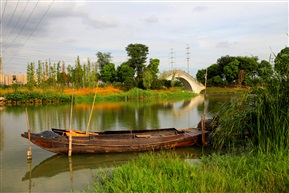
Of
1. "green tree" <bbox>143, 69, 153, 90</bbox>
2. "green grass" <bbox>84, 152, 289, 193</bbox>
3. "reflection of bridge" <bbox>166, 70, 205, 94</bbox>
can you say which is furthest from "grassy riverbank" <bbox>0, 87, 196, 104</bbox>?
"green grass" <bbox>84, 152, 289, 193</bbox>

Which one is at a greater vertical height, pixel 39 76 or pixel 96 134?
pixel 39 76

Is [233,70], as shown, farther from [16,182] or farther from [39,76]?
[16,182]

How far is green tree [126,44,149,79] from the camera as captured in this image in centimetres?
4550

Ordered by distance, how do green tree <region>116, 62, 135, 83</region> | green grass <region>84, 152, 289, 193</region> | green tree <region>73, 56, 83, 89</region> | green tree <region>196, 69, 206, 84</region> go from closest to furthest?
green grass <region>84, 152, 289, 193</region>, green tree <region>73, 56, 83, 89</region>, green tree <region>116, 62, 135, 83</region>, green tree <region>196, 69, 206, 84</region>

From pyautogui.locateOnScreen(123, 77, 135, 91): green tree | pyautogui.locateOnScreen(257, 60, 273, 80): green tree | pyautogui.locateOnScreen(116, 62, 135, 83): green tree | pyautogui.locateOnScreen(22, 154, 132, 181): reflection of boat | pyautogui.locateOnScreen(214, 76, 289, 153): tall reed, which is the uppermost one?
pyautogui.locateOnScreen(116, 62, 135, 83): green tree

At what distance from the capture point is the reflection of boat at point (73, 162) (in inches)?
324

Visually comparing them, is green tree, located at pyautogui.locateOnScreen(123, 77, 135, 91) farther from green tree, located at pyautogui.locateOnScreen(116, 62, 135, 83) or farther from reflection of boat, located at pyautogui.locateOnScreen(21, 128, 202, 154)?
reflection of boat, located at pyautogui.locateOnScreen(21, 128, 202, 154)

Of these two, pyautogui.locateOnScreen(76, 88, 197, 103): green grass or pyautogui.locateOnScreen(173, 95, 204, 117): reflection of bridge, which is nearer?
pyautogui.locateOnScreen(173, 95, 204, 117): reflection of bridge

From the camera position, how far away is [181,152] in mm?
10211

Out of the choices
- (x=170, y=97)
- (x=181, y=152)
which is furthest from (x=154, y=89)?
(x=181, y=152)

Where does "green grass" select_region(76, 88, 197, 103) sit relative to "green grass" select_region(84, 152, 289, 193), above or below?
above

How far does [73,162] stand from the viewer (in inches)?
356

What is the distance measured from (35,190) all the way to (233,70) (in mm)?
44417

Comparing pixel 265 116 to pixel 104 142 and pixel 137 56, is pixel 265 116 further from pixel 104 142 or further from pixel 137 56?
pixel 137 56
